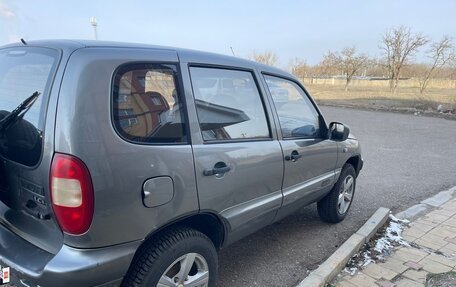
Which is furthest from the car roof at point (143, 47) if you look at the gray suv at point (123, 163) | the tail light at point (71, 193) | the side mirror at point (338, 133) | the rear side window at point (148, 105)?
the side mirror at point (338, 133)

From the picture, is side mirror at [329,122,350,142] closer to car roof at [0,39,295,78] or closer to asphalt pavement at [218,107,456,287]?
car roof at [0,39,295,78]

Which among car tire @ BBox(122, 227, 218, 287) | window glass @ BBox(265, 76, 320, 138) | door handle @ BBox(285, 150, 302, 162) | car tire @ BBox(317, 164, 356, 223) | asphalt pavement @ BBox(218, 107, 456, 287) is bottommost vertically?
asphalt pavement @ BBox(218, 107, 456, 287)

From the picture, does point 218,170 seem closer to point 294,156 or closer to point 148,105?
point 148,105

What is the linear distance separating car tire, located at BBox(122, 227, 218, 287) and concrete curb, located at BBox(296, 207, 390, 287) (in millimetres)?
887

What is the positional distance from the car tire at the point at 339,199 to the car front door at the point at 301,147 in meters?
0.22

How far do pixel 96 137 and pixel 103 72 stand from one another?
345 millimetres

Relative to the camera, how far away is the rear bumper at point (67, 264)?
5.62ft

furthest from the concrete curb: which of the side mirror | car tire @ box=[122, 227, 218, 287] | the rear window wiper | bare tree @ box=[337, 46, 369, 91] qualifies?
bare tree @ box=[337, 46, 369, 91]

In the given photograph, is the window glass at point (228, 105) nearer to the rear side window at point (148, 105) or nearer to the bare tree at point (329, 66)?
the rear side window at point (148, 105)

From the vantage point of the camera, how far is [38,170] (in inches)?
70.7

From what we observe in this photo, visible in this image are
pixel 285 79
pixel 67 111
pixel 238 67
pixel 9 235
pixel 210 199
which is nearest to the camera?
pixel 67 111

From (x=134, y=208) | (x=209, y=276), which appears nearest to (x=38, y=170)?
(x=134, y=208)

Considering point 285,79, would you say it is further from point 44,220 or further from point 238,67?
point 44,220

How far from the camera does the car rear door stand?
7.30 ft
